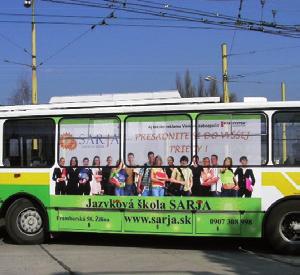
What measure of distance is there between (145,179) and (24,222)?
2.66 meters

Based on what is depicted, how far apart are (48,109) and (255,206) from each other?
4330mm

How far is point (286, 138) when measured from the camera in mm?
9922

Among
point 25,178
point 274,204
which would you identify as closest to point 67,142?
point 25,178

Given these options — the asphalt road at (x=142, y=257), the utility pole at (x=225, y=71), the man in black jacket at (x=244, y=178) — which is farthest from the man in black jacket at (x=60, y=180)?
the utility pole at (x=225, y=71)

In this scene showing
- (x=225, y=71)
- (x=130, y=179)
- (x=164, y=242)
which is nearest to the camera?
(x=130, y=179)

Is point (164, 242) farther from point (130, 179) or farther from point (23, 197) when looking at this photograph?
point (23, 197)

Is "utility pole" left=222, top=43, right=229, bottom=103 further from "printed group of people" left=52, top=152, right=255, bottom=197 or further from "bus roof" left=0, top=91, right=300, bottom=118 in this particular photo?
"printed group of people" left=52, top=152, right=255, bottom=197

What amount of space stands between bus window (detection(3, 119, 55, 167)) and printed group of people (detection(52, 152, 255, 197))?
0.41 metres

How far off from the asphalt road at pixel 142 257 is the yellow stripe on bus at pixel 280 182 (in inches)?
43.0

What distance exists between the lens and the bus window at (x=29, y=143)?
11195 mm

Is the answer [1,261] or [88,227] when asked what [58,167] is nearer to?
[88,227]

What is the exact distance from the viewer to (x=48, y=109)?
11.3 m

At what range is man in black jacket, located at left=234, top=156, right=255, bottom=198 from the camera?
A: 10047 millimetres

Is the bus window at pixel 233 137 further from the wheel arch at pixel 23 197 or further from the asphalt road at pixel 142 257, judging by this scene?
the wheel arch at pixel 23 197
